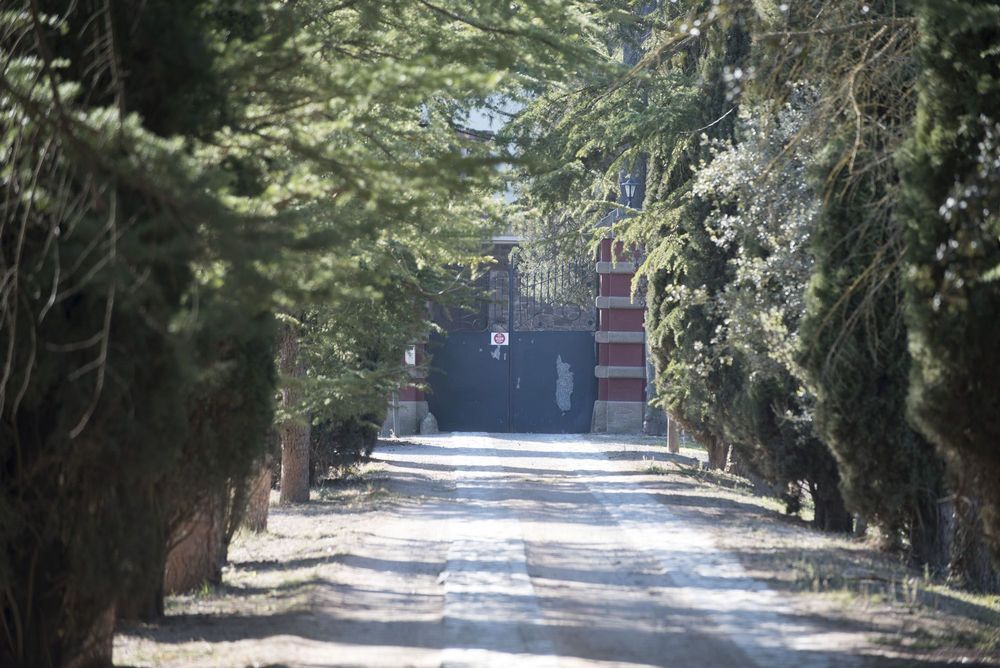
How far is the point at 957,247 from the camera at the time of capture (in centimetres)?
675

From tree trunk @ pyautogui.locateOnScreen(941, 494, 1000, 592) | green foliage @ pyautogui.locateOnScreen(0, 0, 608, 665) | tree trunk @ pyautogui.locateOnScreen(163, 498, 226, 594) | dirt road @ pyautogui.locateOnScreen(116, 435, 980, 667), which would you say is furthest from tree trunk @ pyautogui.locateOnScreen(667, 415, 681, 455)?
green foliage @ pyautogui.locateOnScreen(0, 0, 608, 665)

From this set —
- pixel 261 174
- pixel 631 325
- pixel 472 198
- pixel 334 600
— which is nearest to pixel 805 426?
pixel 472 198

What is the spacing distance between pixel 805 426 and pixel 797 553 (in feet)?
10.3

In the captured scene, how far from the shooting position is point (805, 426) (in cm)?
1420

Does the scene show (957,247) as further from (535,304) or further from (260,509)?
(535,304)

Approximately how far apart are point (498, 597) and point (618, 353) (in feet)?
77.2

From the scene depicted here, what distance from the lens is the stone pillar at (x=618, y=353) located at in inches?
1266

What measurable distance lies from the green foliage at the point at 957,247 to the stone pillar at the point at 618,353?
79.5 feet

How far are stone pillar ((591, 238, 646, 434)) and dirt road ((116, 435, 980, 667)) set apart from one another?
52.6 feet

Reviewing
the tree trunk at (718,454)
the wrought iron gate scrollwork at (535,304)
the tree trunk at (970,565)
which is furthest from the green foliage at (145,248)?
the wrought iron gate scrollwork at (535,304)

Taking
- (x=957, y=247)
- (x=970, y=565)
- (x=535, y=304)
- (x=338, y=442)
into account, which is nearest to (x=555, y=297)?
(x=535, y=304)

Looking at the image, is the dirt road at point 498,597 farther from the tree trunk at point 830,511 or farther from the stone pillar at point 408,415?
the stone pillar at point 408,415

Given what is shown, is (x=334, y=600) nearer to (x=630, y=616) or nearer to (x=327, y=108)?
(x=630, y=616)

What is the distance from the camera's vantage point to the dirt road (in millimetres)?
7402
